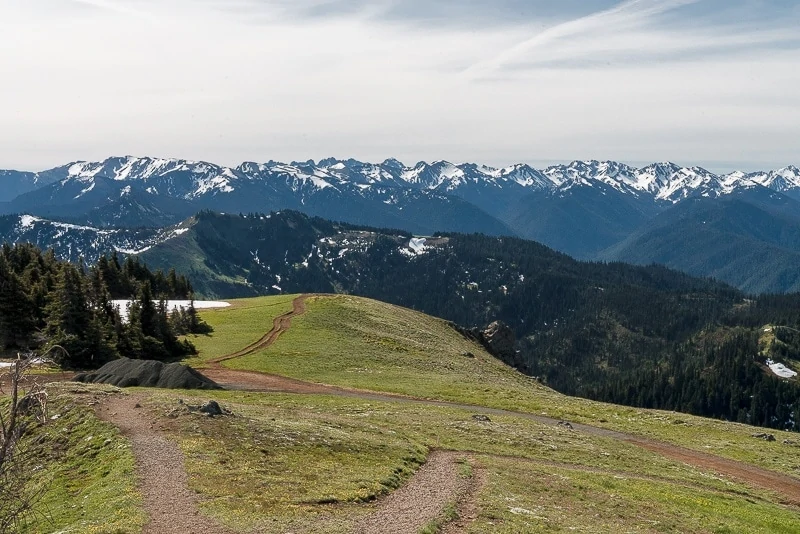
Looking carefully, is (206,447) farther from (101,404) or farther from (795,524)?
(795,524)

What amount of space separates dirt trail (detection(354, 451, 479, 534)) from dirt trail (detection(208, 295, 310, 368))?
4277 centimetres

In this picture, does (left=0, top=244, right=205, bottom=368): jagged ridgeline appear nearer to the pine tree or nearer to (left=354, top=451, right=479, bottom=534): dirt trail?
the pine tree

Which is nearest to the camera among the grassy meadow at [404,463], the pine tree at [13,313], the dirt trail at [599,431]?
the grassy meadow at [404,463]

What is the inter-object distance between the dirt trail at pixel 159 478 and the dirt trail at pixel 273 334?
1317 inches

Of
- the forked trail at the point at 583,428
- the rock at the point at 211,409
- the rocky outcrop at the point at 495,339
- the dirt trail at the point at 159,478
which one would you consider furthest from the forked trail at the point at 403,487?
the rocky outcrop at the point at 495,339

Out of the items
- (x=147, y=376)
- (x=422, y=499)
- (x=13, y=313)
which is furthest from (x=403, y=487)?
(x=13, y=313)

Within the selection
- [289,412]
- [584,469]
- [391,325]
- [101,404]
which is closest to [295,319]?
[391,325]

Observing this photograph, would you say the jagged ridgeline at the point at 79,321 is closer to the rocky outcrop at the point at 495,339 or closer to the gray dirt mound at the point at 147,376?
the gray dirt mound at the point at 147,376

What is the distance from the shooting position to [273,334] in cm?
8600

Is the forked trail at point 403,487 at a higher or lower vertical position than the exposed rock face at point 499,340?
higher

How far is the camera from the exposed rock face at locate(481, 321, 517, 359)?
5108 inches

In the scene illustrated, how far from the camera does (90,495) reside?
81.7 feet

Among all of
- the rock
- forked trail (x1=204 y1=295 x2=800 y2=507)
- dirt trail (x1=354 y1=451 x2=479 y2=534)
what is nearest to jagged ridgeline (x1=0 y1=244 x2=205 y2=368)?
forked trail (x1=204 y1=295 x2=800 y2=507)

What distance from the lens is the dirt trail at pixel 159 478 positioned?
21250 millimetres
